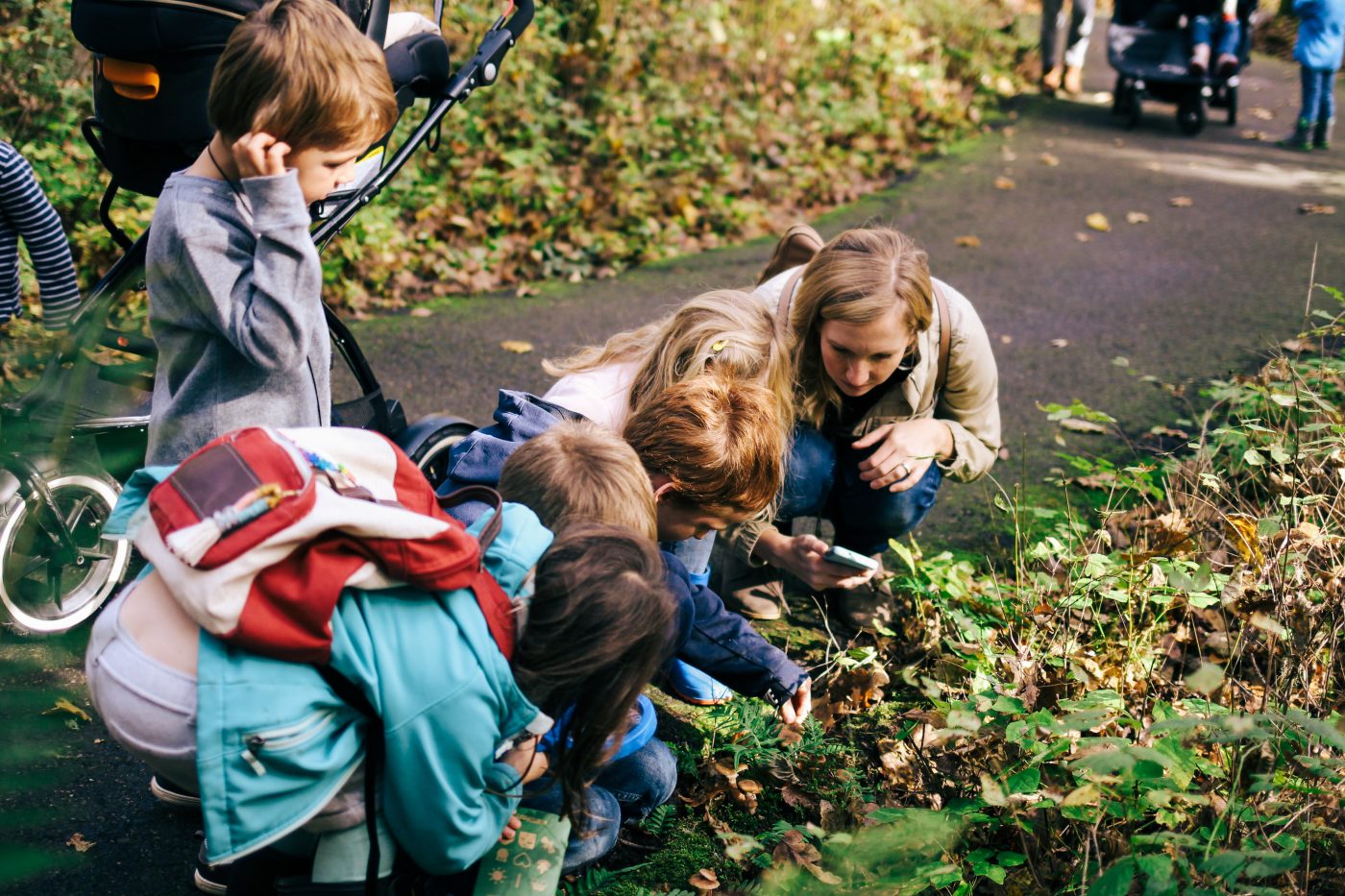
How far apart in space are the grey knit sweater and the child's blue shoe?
42.4 inches

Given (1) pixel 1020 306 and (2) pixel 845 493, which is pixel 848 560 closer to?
(2) pixel 845 493

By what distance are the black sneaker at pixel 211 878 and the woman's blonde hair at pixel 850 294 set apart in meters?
1.86

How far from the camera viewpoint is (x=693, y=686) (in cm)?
279

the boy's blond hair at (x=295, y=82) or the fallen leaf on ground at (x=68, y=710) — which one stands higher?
the boy's blond hair at (x=295, y=82)

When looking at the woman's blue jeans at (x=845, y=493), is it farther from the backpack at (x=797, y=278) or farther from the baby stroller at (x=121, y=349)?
the baby stroller at (x=121, y=349)

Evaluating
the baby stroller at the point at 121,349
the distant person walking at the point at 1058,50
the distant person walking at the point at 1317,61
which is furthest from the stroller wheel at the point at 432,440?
the distant person walking at the point at 1058,50

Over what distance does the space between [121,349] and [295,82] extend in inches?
49.0

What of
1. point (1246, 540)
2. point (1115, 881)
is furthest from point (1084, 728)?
point (1246, 540)

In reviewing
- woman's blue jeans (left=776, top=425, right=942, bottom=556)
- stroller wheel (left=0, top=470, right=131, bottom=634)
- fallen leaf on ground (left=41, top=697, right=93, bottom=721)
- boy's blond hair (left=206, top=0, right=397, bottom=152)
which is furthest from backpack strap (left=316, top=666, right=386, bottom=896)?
woman's blue jeans (left=776, top=425, right=942, bottom=556)

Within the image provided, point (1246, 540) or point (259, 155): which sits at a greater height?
point (259, 155)

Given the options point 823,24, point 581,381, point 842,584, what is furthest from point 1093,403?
point 823,24

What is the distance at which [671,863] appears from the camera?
8.25 feet

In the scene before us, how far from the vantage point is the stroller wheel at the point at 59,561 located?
2.91m

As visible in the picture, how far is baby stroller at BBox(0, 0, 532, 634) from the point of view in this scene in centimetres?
264
